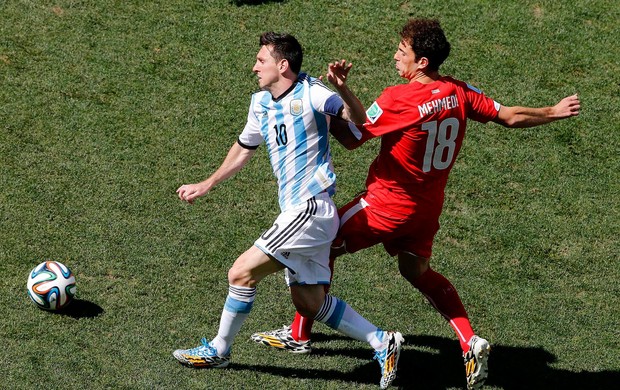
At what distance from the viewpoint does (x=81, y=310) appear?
8719 millimetres

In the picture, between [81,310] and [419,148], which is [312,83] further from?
[81,310]

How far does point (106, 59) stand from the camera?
11867 mm

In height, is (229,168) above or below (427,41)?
below

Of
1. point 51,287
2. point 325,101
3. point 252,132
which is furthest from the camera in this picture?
point 51,287

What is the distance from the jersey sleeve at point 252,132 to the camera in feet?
25.7

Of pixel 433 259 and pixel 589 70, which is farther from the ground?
pixel 589 70

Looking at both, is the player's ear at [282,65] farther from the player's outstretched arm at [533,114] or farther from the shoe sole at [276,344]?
the shoe sole at [276,344]

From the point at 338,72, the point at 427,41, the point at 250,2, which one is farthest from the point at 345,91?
the point at 250,2

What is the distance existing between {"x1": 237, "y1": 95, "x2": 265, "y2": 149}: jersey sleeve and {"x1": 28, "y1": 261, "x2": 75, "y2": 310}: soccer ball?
6.50 feet

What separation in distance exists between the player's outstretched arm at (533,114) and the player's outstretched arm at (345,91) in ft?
3.97

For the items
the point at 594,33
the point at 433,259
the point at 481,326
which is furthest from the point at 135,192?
the point at 594,33

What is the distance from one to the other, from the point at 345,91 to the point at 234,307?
196 centimetres

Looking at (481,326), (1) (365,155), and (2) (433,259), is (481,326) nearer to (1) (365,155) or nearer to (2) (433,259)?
(2) (433,259)

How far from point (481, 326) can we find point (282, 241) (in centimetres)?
239
